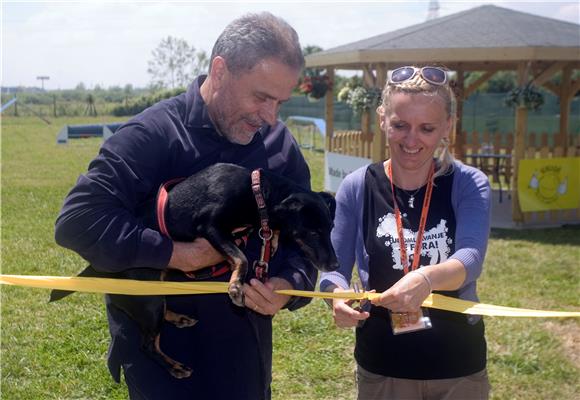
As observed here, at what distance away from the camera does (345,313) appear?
8.11 ft

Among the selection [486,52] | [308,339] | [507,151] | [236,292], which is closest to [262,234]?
[236,292]

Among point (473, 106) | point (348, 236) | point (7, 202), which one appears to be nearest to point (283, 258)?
point (348, 236)

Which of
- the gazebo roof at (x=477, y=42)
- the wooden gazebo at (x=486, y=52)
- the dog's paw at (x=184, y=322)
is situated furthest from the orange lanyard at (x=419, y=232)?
the gazebo roof at (x=477, y=42)

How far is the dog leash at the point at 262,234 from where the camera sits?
91.6 inches

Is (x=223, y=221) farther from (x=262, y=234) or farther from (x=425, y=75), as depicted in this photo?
(x=425, y=75)

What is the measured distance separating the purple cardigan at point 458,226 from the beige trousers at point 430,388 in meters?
0.34

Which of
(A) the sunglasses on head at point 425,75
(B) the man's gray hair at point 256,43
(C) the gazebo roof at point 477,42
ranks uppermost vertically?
(C) the gazebo roof at point 477,42

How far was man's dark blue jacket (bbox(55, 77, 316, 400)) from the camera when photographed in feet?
7.17

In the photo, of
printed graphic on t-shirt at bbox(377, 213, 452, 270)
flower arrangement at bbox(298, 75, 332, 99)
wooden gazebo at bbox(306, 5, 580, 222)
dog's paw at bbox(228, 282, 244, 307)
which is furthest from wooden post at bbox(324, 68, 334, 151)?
dog's paw at bbox(228, 282, 244, 307)

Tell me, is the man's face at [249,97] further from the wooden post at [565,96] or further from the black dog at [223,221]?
the wooden post at [565,96]

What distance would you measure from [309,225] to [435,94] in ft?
2.39

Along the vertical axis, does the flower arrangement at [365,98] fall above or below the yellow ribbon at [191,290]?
above

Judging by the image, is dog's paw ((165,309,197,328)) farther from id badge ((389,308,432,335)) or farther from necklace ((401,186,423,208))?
necklace ((401,186,423,208))

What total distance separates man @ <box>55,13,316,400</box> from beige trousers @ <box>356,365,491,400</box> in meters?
0.47
